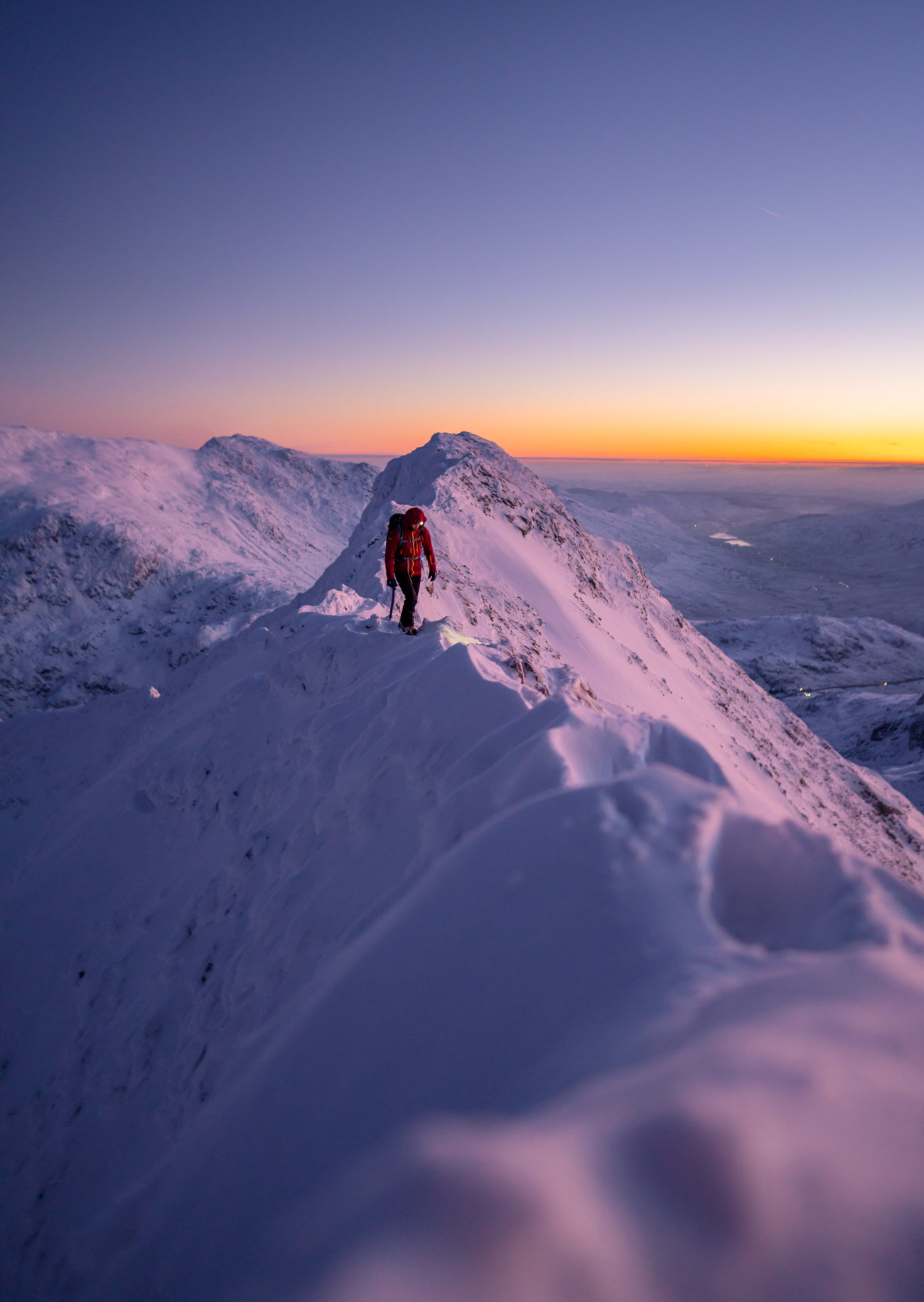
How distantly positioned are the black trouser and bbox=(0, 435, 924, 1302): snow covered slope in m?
0.35

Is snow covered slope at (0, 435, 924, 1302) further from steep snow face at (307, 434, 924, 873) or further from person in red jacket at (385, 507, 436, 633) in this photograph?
steep snow face at (307, 434, 924, 873)

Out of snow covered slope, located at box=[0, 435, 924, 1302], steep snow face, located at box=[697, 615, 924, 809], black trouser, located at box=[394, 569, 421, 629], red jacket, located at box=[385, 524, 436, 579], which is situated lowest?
steep snow face, located at box=[697, 615, 924, 809]

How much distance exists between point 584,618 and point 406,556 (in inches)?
278

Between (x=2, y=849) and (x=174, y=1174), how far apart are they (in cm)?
891

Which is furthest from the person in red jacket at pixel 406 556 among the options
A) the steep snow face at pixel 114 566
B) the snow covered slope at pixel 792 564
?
the snow covered slope at pixel 792 564

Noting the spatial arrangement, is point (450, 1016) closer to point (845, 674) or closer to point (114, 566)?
point (114, 566)

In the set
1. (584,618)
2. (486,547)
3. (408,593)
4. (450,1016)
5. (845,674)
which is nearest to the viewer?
(450,1016)

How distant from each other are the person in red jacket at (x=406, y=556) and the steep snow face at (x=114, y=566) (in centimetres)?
2218

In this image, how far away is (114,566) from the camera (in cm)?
3177

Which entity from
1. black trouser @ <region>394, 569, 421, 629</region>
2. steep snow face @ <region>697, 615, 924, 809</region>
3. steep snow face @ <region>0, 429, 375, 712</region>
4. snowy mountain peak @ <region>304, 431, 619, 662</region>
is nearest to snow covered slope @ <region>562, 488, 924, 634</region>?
steep snow face @ <region>697, 615, 924, 809</region>

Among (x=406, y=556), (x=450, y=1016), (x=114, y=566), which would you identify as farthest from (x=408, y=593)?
(x=114, y=566)

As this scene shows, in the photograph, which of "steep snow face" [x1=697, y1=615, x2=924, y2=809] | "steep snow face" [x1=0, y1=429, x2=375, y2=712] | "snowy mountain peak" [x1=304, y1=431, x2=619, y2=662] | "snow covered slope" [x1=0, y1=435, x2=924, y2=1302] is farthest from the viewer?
"steep snow face" [x1=0, y1=429, x2=375, y2=712]

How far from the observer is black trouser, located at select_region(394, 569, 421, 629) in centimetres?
733

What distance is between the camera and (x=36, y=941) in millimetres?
6098
